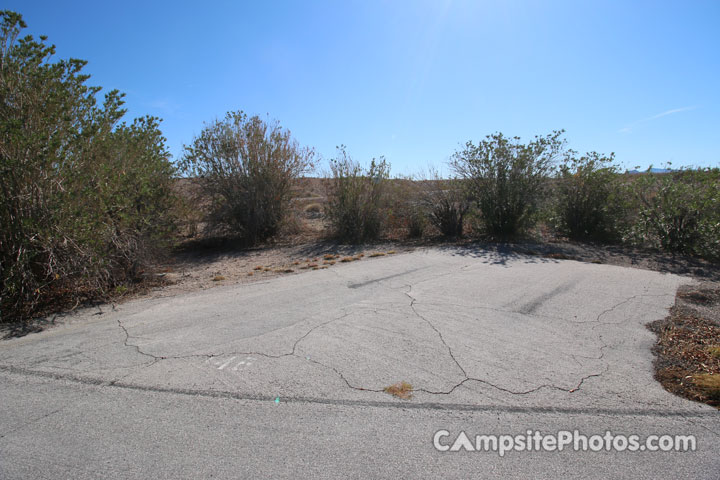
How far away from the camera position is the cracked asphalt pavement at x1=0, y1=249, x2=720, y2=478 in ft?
7.72

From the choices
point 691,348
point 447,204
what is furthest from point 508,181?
point 691,348

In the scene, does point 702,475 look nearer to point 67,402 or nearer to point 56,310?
point 67,402

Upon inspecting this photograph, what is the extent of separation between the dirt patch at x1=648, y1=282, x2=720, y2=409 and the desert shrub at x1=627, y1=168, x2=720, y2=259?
380cm

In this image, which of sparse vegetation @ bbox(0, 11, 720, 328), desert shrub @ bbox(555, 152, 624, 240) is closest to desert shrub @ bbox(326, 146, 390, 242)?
sparse vegetation @ bbox(0, 11, 720, 328)

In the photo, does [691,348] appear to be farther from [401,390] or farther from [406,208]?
[406,208]

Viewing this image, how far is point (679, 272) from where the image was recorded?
753 centimetres

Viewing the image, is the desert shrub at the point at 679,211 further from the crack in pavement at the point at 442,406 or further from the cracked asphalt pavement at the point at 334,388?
the crack in pavement at the point at 442,406

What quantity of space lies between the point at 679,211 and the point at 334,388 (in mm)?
10307

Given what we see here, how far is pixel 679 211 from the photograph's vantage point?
910 centimetres

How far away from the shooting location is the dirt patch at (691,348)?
312cm

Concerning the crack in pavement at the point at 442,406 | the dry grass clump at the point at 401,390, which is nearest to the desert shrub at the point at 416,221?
the dry grass clump at the point at 401,390

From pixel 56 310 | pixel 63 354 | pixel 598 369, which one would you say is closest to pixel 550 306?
pixel 598 369

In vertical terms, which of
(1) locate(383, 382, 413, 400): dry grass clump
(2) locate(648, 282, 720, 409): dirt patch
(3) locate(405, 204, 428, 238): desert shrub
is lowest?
(2) locate(648, 282, 720, 409): dirt patch

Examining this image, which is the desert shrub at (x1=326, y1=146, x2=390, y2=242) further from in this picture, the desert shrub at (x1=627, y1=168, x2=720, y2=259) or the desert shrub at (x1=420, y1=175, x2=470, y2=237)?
the desert shrub at (x1=627, y1=168, x2=720, y2=259)
